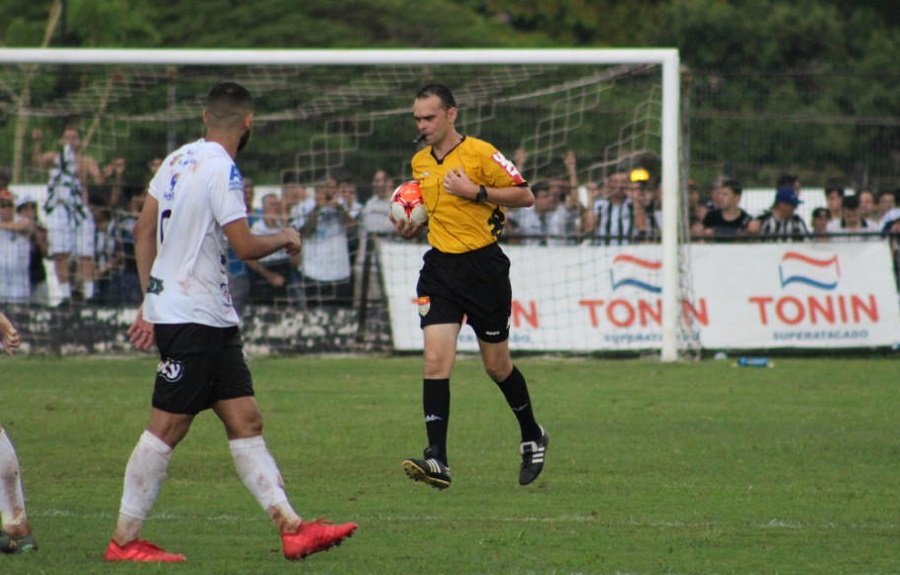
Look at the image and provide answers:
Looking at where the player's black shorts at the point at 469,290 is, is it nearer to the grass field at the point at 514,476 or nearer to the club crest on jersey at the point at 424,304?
the club crest on jersey at the point at 424,304

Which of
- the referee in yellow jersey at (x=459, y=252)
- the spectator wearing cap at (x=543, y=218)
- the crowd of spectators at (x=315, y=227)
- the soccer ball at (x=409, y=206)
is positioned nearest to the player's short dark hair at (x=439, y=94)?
the referee in yellow jersey at (x=459, y=252)

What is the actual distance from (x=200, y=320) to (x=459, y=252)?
8.49ft

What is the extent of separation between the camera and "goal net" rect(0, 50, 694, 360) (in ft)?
55.5

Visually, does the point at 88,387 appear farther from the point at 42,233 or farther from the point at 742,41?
the point at 742,41

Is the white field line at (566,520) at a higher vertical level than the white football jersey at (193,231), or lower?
lower

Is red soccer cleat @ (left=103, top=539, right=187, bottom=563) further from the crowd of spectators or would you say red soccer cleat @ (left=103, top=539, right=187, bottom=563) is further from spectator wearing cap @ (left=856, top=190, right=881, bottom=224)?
spectator wearing cap @ (left=856, top=190, right=881, bottom=224)

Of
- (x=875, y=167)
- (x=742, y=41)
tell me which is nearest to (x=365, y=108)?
(x=875, y=167)

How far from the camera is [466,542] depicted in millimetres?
7246

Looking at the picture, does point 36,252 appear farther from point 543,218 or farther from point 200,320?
point 200,320

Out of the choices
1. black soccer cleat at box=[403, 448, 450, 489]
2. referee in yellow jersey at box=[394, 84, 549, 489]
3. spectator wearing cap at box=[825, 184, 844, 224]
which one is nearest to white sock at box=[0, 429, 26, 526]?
black soccer cleat at box=[403, 448, 450, 489]

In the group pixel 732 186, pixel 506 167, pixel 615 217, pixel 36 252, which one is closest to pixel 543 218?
pixel 615 217

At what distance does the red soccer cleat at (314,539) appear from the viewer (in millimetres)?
6559

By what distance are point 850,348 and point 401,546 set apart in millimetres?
11592

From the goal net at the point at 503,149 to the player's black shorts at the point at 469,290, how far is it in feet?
25.8
